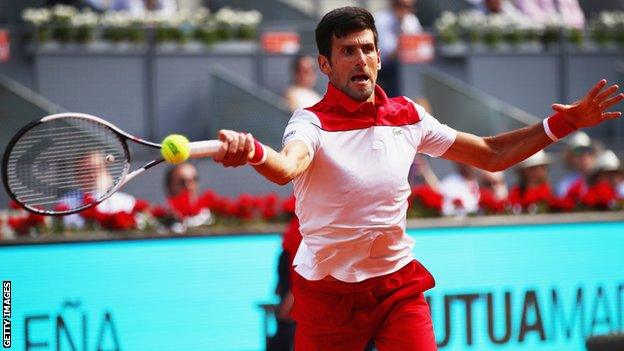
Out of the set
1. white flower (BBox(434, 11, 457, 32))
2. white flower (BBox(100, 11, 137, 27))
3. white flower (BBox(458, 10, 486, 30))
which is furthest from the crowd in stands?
white flower (BBox(458, 10, 486, 30))

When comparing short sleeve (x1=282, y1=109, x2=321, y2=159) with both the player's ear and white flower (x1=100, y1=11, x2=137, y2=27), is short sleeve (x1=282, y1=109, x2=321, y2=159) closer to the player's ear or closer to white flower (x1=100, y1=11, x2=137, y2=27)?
the player's ear

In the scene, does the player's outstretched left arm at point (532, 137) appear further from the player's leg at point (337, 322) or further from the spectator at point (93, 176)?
the spectator at point (93, 176)

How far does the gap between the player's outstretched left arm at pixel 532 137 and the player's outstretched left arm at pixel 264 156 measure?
39.6 inches

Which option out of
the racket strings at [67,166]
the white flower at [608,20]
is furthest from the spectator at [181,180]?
the white flower at [608,20]

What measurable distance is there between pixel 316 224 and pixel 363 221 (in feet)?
0.70

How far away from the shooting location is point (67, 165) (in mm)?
5266

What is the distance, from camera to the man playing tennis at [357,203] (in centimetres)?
488

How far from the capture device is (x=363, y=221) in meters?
4.95

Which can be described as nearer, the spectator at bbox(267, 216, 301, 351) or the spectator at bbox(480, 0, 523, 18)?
the spectator at bbox(267, 216, 301, 351)

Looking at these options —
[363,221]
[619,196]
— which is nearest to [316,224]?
[363,221]

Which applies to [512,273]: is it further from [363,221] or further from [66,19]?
[66,19]

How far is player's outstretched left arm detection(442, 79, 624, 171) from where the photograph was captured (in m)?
5.20

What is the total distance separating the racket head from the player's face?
0.98m

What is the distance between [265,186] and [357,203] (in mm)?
5925
